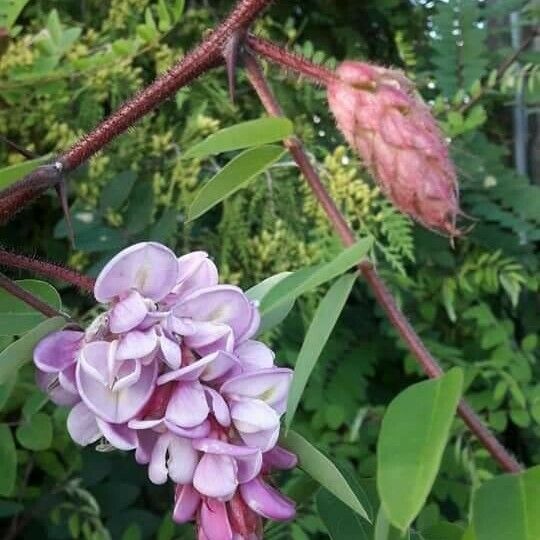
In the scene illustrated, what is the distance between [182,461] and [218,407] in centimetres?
2

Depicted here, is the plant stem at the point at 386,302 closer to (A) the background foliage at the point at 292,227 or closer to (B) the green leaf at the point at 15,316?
(B) the green leaf at the point at 15,316

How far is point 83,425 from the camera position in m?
0.41

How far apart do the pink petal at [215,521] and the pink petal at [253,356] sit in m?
0.05

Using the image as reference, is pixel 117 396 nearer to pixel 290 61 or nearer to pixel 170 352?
pixel 170 352

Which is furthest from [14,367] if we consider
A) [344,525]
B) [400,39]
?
[400,39]

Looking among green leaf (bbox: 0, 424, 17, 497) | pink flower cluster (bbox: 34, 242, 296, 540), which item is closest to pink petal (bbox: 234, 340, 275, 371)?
pink flower cluster (bbox: 34, 242, 296, 540)

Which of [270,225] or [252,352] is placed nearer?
[252,352]

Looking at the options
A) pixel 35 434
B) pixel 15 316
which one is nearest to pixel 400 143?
pixel 15 316

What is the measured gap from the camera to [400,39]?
4.02ft

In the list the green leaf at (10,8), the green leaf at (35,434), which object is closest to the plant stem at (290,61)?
the green leaf at (10,8)

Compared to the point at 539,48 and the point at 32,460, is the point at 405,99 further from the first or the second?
the point at 539,48

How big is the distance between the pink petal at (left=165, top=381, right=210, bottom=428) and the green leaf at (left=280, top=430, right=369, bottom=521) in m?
0.06

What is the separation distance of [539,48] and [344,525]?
1093 mm

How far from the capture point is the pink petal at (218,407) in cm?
38
